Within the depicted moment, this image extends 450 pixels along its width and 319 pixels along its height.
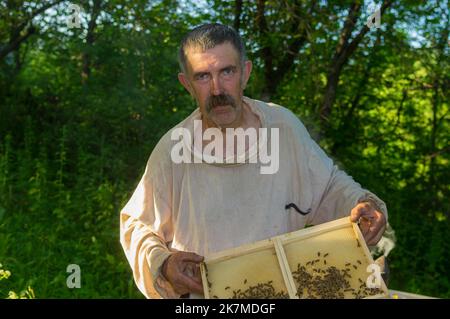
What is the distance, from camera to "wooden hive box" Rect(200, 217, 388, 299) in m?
2.41

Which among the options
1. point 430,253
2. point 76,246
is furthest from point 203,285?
point 430,253

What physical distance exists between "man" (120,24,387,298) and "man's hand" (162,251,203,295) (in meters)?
0.07

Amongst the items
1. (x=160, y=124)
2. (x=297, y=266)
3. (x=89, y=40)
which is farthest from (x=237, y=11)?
(x=297, y=266)

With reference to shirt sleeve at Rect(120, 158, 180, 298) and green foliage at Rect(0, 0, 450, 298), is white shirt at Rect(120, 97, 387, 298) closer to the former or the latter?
shirt sleeve at Rect(120, 158, 180, 298)

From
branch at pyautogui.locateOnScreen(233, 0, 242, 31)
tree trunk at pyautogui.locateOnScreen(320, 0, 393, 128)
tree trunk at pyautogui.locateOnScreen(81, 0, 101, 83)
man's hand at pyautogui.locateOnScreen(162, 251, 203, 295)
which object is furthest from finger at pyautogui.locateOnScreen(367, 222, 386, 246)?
tree trunk at pyautogui.locateOnScreen(81, 0, 101, 83)

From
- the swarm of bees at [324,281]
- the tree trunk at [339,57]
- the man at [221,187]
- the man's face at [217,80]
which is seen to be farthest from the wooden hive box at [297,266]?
the tree trunk at [339,57]

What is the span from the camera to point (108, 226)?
20.9 ft

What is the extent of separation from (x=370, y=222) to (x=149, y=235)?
0.88m

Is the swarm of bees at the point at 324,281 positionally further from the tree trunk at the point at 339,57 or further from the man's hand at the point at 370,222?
the tree trunk at the point at 339,57

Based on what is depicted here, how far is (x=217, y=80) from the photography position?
2682 mm

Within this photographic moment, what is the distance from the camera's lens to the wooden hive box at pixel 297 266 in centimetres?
241

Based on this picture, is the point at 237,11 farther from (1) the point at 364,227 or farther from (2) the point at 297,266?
(2) the point at 297,266

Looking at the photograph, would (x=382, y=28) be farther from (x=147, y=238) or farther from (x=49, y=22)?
(x=147, y=238)

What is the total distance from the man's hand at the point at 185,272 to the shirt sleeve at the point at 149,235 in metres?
0.07
